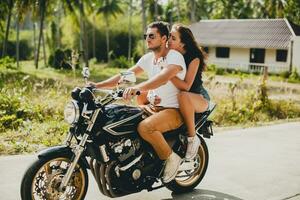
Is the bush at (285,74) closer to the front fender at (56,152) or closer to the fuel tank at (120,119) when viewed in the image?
the fuel tank at (120,119)

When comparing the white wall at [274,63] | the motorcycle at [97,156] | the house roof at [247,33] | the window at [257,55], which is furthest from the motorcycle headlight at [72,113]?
the window at [257,55]

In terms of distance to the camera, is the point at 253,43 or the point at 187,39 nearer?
the point at 187,39

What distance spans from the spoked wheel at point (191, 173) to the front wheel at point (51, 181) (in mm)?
1213

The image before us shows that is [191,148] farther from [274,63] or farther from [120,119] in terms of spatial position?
[274,63]

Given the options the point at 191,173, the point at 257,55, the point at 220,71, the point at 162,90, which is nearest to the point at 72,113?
the point at 162,90

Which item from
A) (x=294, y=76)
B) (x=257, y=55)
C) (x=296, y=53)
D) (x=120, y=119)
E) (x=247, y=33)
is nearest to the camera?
(x=120, y=119)

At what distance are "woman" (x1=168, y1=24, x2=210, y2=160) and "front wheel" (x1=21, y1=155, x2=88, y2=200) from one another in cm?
121

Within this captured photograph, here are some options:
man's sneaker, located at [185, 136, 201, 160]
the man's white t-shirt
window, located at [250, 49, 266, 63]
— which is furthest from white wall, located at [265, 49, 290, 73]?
the man's white t-shirt

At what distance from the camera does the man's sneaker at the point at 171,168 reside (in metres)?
4.46

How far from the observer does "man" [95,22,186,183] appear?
4152mm

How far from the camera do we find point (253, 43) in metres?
36.0

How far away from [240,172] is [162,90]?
209cm

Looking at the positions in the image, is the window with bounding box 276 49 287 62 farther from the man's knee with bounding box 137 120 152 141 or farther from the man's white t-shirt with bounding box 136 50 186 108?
the man's knee with bounding box 137 120 152 141

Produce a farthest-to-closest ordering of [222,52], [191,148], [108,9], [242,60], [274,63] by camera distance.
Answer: [108,9] → [222,52] → [242,60] → [274,63] → [191,148]
